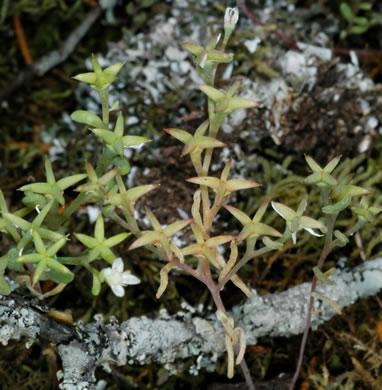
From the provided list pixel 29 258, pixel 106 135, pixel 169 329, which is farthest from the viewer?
pixel 169 329

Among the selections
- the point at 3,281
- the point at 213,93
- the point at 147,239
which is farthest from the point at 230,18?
the point at 3,281

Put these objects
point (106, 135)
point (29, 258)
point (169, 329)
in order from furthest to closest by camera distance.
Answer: point (169, 329)
point (106, 135)
point (29, 258)

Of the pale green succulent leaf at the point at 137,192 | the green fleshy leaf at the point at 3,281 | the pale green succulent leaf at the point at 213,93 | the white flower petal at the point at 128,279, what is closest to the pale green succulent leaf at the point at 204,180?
the pale green succulent leaf at the point at 137,192

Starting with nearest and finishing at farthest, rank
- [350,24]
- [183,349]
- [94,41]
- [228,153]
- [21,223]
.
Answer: [21,223], [183,349], [228,153], [350,24], [94,41]

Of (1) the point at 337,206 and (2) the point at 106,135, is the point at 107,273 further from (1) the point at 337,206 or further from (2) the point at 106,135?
(1) the point at 337,206

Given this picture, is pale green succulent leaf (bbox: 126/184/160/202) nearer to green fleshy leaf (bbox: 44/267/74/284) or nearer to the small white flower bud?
green fleshy leaf (bbox: 44/267/74/284)

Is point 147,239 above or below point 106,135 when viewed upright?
below

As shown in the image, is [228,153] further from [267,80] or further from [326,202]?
[326,202]

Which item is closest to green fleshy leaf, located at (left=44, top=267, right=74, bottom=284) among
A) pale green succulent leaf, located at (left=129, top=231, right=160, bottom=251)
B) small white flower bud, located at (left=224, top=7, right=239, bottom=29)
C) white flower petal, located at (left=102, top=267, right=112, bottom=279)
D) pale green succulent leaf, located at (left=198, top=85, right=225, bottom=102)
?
white flower petal, located at (left=102, top=267, right=112, bottom=279)

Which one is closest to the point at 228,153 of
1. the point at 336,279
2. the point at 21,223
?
the point at 336,279

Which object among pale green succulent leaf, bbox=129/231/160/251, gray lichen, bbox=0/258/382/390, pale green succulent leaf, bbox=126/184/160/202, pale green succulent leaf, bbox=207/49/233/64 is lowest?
gray lichen, bbox=0/258/382/390

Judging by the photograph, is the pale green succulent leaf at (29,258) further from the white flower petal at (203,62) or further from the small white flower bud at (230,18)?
the small white flower bud at (230,18)
